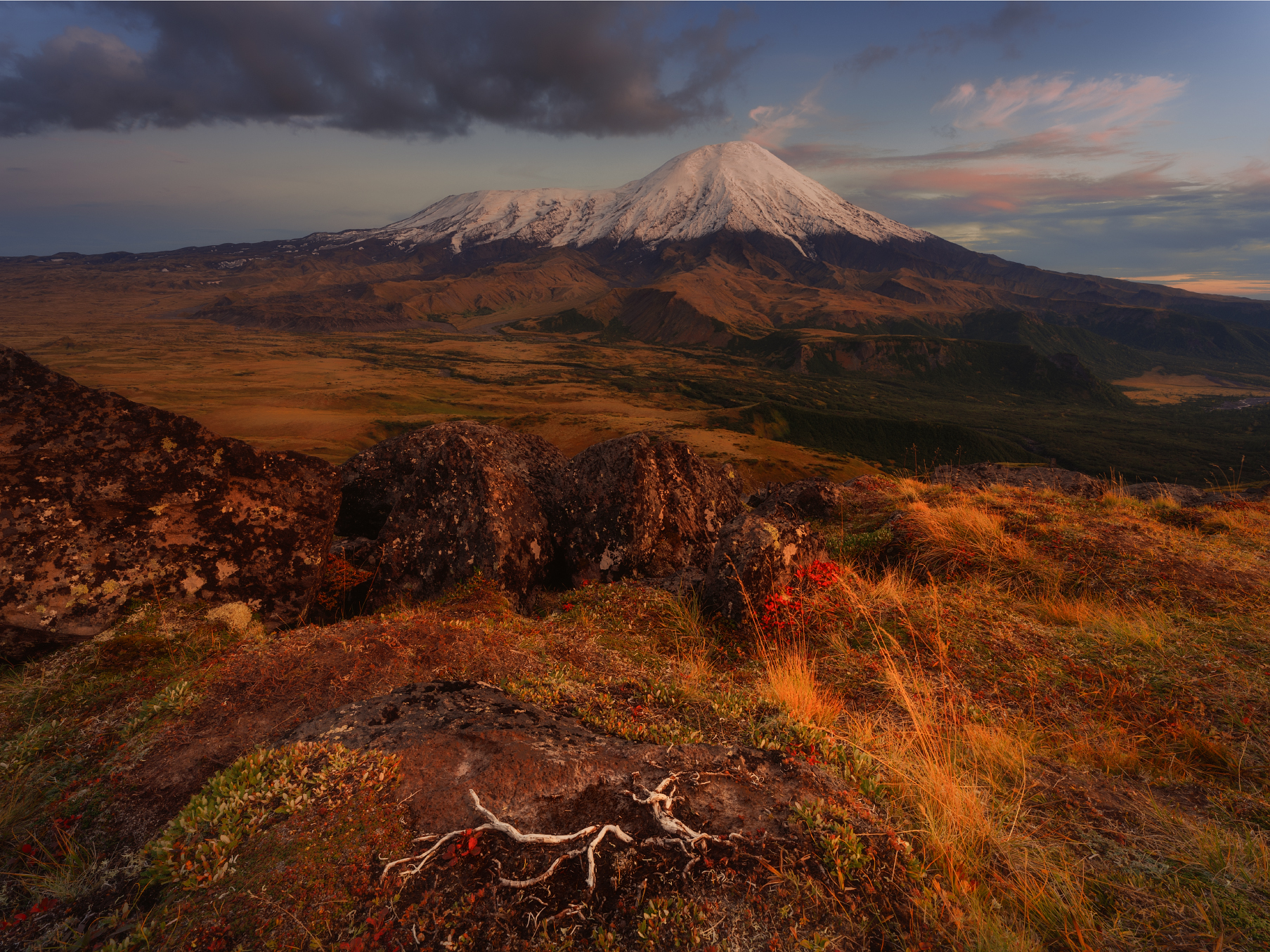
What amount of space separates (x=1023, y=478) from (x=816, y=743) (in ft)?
90.9

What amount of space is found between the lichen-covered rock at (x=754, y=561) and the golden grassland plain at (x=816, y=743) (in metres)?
0.30

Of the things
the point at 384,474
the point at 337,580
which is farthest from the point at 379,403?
the point at 337,580

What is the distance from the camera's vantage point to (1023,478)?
26312 mm

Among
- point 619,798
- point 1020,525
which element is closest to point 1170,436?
point 1020,525

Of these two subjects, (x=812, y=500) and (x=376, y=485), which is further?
(x=812, y=500)

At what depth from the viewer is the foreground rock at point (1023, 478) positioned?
19703 mm

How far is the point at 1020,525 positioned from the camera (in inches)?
408

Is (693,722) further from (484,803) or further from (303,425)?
(303,425)

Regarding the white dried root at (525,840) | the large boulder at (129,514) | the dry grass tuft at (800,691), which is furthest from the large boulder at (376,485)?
the white dried root at (525,840)

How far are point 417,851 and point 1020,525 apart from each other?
11.1 meters

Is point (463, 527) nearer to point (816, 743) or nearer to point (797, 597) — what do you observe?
point (797, 597)

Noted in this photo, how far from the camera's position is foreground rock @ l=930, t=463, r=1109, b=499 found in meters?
19.7

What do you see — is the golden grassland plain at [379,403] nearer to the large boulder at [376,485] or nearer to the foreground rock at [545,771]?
the large boulder at [376,485]

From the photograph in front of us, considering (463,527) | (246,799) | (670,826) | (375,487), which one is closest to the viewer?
(670,826)
